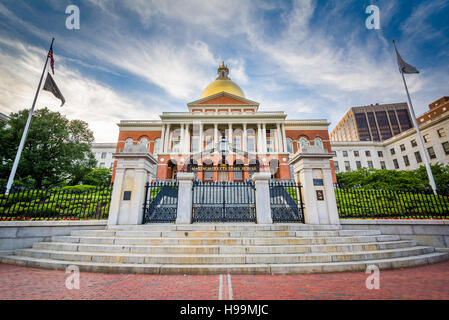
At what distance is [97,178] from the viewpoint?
1350 inches

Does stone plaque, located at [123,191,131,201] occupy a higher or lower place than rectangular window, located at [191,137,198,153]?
lower

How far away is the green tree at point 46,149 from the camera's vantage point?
926 inches

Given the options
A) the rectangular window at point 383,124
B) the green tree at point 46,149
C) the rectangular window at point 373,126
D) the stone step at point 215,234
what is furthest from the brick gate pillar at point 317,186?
the rectangular window at point 383,124

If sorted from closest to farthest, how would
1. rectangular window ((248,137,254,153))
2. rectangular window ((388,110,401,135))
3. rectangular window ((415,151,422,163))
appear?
1. rectangular window ((248,137,254,153))
2. rectangular window ((415,151,422,163))
3. rectangular window ((388,110,401,135))

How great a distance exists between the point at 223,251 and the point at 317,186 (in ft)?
14.8

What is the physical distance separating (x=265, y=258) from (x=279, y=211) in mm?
3863

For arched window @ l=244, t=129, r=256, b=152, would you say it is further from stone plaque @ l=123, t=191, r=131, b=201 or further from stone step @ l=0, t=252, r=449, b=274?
stone step @ l=0, t=252, r=449, b=274

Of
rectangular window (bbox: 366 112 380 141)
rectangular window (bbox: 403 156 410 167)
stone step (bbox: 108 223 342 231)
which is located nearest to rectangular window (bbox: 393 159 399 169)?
rectangular window (bbox: 403 156 410 167)

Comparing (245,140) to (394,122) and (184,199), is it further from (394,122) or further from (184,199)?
(394,122)

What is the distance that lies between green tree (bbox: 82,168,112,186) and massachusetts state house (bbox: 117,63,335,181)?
270 inches

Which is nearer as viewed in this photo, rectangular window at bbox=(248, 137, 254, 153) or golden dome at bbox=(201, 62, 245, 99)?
rectangular window at bbox=(248, 137, 254, 153)

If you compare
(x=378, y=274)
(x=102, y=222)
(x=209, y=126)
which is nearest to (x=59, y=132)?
(x=209, y=126)

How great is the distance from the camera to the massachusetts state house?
3416 centimetres

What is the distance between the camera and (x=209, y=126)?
38.4 metres
